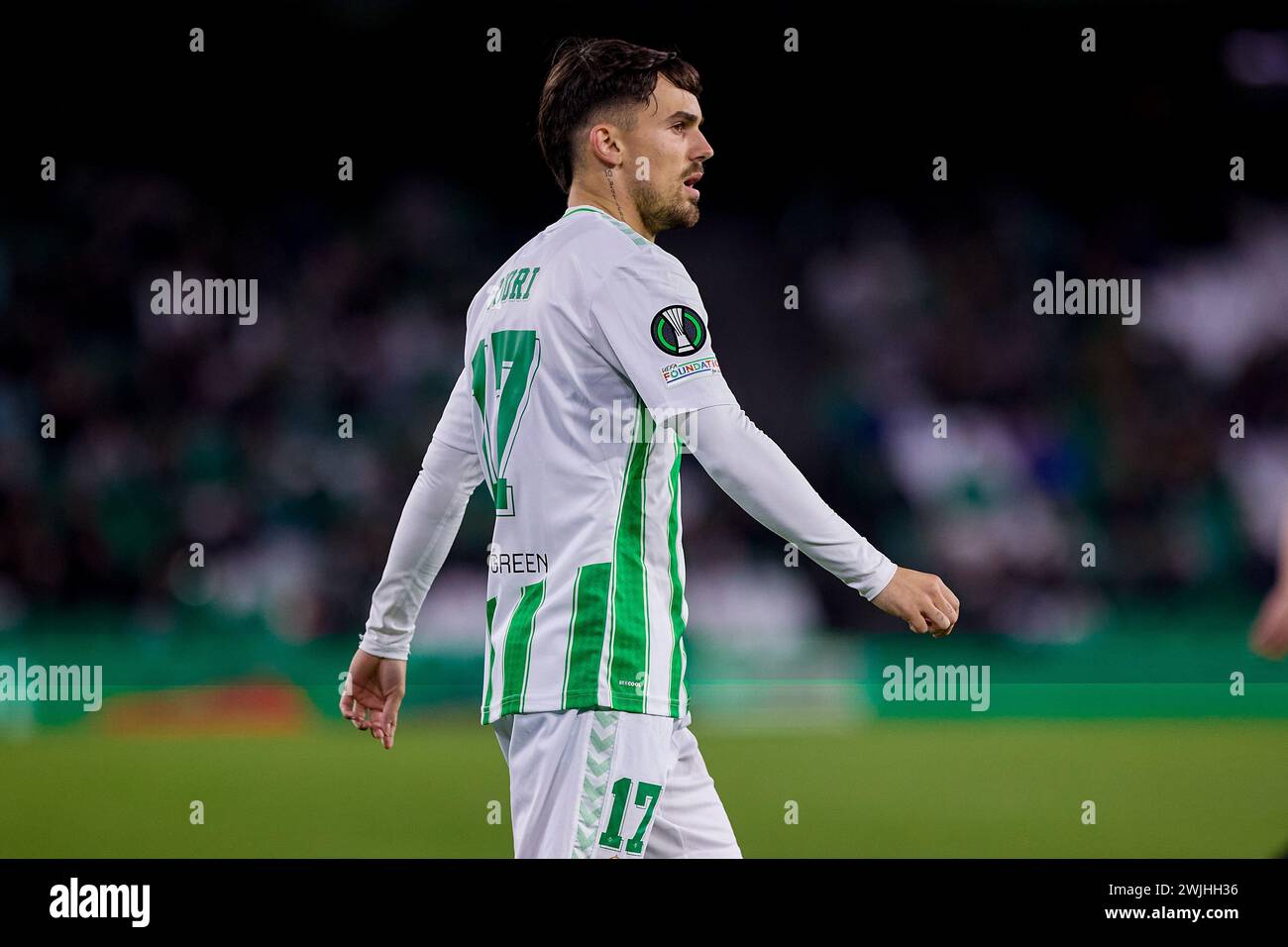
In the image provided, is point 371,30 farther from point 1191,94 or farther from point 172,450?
point 1191,94

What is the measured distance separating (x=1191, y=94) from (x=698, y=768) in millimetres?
9163

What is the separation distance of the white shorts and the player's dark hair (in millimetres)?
991

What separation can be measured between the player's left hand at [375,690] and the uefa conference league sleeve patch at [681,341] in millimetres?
934

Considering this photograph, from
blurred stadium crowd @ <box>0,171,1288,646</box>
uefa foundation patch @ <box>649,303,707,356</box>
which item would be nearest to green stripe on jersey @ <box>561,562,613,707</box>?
uefa foundation patch @ <box>649,303,707,356</box>

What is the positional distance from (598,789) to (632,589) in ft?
1.09

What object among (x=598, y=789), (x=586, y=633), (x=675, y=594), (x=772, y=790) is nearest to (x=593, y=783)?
(x=598, y=789)

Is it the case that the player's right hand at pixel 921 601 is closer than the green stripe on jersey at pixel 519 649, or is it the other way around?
the player's right hand at pixel 921 601

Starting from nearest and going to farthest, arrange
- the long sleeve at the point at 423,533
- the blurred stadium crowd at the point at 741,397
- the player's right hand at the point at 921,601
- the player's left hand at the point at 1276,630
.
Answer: the player's left hand at the point at 1276,630 < the player's right hand at the point at 921,601 < the long sleeve at the point at 423,533 < the blurred stadium crowd at the point at 741,397

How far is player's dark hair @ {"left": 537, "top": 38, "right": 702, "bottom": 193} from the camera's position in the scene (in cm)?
264

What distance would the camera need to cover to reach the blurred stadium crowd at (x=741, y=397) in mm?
9398

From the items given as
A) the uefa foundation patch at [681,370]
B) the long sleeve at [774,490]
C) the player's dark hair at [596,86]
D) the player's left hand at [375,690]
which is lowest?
the player's left hand at [375,690]

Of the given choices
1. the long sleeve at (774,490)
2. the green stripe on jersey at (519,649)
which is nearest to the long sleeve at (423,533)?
the green stripe on jersey at (519,649)

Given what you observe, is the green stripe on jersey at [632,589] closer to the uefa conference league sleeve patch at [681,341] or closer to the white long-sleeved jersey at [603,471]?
the white long-sleeved jersey at [603,471]

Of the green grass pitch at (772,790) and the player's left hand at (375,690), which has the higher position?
the player's left hand at (375,690)
